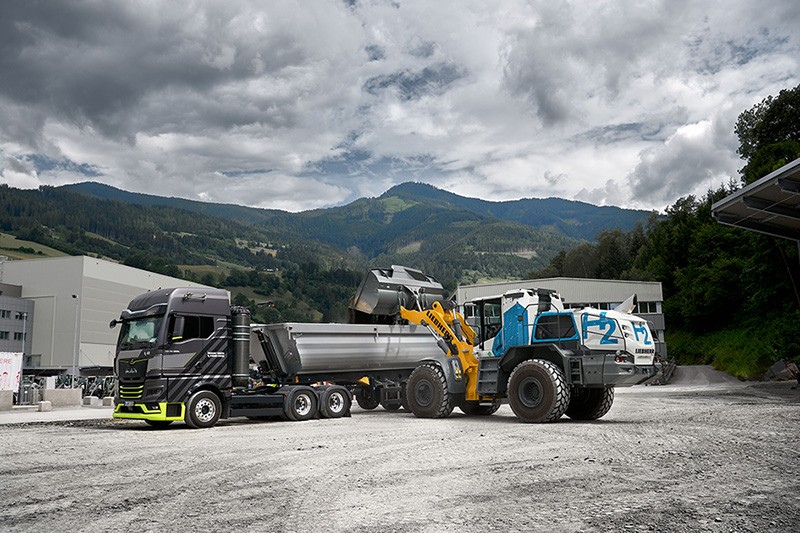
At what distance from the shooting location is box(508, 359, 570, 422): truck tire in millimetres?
14227

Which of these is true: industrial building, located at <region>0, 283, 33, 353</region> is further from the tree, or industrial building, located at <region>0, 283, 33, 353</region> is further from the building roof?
the tree

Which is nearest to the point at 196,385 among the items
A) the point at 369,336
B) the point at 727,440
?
the point at 369,336

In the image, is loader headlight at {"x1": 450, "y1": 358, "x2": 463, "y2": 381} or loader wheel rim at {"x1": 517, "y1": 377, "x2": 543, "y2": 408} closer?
loader wheel rim at {"x1": 517, "y1": 377, "x2": 543, "y2": 408}

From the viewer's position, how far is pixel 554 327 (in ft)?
49.9

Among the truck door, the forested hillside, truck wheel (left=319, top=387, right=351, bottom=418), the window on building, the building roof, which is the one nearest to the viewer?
the truck door

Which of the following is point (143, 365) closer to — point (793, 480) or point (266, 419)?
point (266, 419)

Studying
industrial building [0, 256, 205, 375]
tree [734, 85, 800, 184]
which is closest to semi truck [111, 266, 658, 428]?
tree [734, 85, 800, 184]

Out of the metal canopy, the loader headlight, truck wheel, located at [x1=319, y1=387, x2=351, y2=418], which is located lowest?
truck wheel, located at [x1=319, y1=387, x2=351, y2=418]

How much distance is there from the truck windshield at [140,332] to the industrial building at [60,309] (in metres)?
73.4

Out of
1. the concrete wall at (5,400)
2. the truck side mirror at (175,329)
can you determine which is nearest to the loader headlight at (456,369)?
the truck side mirror at (175,329)

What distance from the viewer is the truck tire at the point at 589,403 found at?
15828 millimetres

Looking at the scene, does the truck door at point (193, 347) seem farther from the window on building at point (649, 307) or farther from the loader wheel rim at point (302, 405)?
the window on building at point (649, 307)

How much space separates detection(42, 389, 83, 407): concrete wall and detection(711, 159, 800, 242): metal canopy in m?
28.9

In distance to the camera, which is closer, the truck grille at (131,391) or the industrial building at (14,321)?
the truck grille at (131,391)
